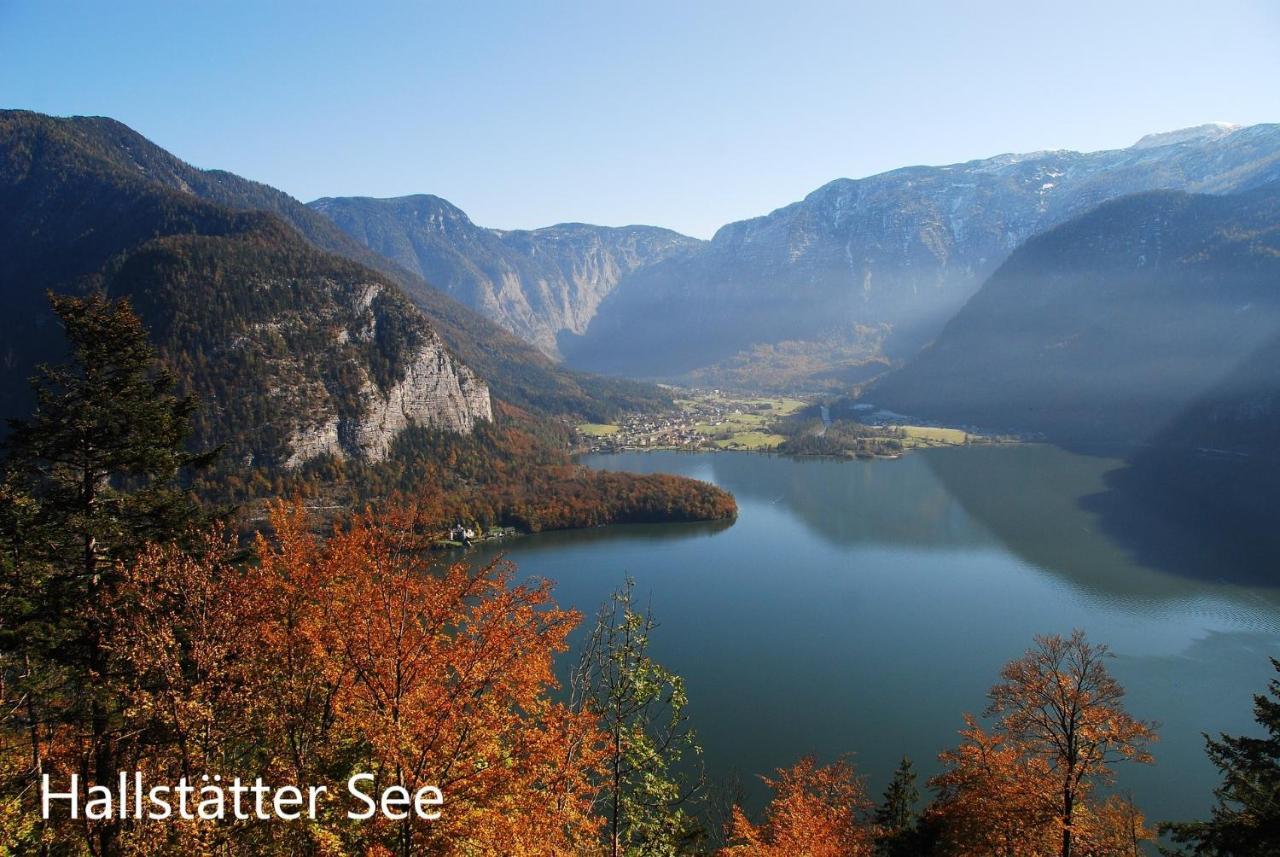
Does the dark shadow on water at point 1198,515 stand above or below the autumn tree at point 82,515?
below

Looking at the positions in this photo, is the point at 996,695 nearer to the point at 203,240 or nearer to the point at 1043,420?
the point at 203,240

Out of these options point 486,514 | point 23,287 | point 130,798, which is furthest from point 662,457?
point 130,798

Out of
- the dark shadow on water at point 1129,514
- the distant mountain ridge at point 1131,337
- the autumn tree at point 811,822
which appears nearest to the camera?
the autumn tree at point 811,822

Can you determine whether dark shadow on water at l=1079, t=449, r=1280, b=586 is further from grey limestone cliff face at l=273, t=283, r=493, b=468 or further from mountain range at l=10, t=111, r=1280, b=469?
grey limestone cliff face at l=273, t=283, r=493, b=468

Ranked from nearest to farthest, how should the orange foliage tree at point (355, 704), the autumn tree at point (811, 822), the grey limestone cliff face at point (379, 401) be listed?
the orange foliage tree at point (355, 704) < the autumn tree at point (811, 822) < the grey limestone cliff face at point (379, 401)

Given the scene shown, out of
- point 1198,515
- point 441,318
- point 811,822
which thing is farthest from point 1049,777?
point 441,318

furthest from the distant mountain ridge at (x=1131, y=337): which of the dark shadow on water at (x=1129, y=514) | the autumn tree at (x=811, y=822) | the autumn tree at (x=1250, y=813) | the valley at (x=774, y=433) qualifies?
the autumn tree at (x=811, y=822)

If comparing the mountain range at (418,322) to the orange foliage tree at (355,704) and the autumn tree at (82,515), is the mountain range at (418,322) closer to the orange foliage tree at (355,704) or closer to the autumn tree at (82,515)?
the autumn tree at (82,515)
